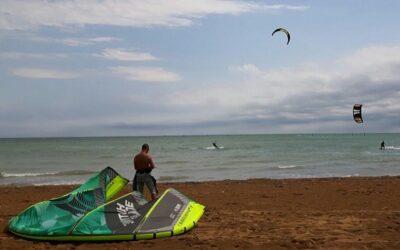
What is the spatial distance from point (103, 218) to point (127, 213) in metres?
0.39

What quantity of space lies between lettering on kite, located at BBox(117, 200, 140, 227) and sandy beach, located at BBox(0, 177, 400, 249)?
403 millimetres

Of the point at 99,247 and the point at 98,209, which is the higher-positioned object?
the point at 98,209

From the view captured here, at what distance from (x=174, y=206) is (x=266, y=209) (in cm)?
309

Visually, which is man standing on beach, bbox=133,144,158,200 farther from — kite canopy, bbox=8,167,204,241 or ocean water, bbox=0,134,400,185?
ocean water, bbox=0,134,400,185

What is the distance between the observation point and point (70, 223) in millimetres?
7332

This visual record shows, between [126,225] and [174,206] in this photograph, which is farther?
[174,206]

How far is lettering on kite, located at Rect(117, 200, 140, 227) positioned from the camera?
739 cm

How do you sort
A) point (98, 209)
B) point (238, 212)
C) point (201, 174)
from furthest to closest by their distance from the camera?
point (201, 174) < point (238, 212) < point (98, 209)

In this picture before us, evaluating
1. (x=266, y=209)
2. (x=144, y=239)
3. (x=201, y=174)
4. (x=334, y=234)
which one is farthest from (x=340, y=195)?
(x=201, y=174)

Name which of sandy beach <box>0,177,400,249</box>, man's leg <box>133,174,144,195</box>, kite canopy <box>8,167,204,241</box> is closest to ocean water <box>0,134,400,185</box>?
sandy beach <box>0,177,400,249</box>

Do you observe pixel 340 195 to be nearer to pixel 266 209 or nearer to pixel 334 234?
pixel 266 209

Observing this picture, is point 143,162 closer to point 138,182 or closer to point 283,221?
point 138,182

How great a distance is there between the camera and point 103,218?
24.1 ft

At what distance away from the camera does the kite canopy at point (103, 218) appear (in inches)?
282
